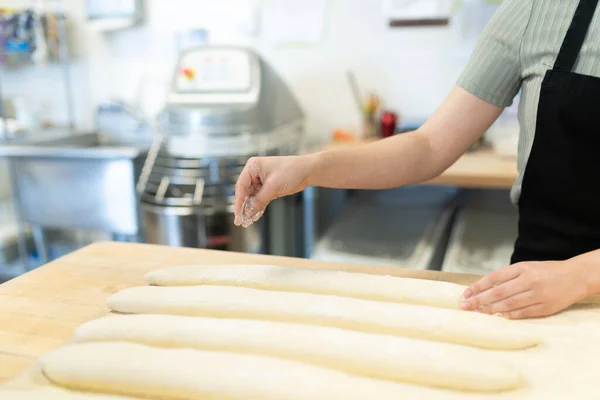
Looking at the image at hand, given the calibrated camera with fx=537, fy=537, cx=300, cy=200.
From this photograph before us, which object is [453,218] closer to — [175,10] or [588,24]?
[588,24]

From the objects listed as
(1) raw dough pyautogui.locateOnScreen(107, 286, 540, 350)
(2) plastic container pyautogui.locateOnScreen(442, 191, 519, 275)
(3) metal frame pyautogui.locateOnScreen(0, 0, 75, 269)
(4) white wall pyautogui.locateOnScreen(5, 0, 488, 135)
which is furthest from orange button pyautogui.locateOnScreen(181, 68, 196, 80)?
(1) raw dough pyautogui.locateOnScreen(107, 286, 540, 350)

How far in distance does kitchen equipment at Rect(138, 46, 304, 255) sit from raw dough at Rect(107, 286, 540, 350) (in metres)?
0.94

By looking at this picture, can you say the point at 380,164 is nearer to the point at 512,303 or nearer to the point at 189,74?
the point at 512,303

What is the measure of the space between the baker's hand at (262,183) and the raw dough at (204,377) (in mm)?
279

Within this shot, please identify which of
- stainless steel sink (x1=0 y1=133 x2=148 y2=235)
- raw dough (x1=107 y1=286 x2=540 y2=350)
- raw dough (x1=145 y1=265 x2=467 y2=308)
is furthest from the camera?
stainless steel sink (x1=0 y1=133 x2=148 y2=235)

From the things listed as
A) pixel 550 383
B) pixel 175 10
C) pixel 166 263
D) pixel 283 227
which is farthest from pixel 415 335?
pixel 175 10

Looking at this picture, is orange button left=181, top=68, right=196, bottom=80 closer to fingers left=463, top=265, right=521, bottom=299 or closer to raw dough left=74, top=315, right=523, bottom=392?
raw dough left=74, top=315, right=523, bottom=392

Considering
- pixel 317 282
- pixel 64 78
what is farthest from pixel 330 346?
pixel 64 78

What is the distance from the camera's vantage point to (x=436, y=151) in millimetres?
1107

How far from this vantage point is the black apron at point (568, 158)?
3.07ft

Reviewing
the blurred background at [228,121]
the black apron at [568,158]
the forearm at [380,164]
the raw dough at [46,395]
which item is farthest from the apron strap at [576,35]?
the raw dough at [46,395]

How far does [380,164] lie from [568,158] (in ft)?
1.11

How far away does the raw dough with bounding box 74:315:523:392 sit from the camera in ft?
2.29

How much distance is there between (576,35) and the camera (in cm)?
93
